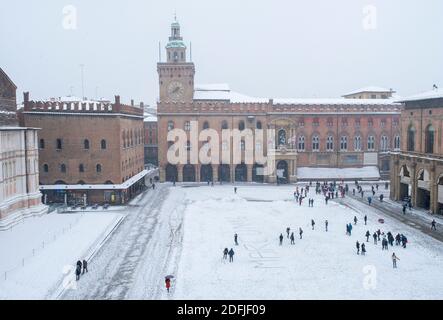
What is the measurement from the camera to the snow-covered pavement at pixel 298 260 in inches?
938

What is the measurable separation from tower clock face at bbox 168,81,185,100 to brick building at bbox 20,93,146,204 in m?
20.4

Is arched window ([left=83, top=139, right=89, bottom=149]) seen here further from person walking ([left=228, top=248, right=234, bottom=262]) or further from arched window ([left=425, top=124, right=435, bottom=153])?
arched window ([left=425, top=124, right=435, bottom=153])

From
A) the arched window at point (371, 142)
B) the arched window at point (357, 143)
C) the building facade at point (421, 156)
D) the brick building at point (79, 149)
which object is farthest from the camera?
the arched window at point (371, 142)

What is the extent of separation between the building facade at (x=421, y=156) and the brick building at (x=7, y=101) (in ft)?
124

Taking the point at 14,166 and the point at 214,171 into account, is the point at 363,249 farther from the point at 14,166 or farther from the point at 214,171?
the point at 214,171

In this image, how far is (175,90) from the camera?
69.4 meters

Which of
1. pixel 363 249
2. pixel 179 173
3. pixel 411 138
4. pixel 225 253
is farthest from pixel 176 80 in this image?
pixel 363 249

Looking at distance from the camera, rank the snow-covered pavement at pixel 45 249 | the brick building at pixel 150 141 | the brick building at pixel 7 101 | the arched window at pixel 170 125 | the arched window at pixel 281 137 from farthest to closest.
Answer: the brick building at pixel 150 141 < the arched window at pixel 281 137 < the arched window at pixel 170 125 < the brick building at pixel 7 101 < the snow-covered pavement at pixel 45 249

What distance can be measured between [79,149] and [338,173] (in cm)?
3762

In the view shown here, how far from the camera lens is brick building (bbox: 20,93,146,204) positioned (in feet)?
158

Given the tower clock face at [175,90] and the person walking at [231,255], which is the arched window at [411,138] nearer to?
the person walking at [231,255]

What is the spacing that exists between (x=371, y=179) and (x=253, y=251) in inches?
1651

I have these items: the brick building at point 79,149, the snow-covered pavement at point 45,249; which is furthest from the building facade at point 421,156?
the brick building at point 79,149

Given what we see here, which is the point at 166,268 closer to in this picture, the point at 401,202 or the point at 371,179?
the point at 401,202
